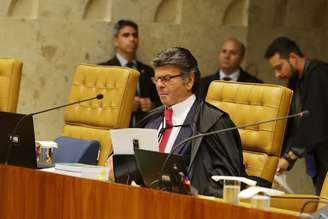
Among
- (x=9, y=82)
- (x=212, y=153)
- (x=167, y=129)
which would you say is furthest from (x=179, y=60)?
(x=9, y=82)

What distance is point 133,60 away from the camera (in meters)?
7.48

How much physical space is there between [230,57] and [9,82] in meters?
2.13

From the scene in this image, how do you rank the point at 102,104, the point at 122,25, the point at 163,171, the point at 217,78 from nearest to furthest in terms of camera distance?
the point at 163,171
the point at 102,104
the point at 122,25
the point at 217,78

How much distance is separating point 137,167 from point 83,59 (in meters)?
3.32

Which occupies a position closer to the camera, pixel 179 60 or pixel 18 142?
pixel 18 142

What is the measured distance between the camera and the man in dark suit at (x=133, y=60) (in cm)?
729

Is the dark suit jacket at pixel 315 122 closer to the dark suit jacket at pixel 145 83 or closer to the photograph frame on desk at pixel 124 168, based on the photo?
the dark suit jacket at pixel 145 83

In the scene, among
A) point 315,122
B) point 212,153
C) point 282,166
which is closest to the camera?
point 212,153

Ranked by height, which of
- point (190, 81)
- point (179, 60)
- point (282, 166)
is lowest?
point (282, 166)

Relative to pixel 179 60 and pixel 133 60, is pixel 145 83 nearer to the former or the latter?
pixel 133 60

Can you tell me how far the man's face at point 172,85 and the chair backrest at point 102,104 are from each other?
802 mm

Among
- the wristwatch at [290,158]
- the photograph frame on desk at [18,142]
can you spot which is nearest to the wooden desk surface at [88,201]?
the photograph frame on desk at [18,142]

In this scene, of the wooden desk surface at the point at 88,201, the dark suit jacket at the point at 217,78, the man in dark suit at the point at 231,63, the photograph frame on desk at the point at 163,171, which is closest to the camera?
the wooden desk surface at the point at 88,201

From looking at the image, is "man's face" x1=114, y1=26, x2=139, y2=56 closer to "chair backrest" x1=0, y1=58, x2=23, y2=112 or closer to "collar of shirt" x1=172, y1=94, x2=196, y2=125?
"chair backrest" x1=0, y1=58, x2=23, y2=112
